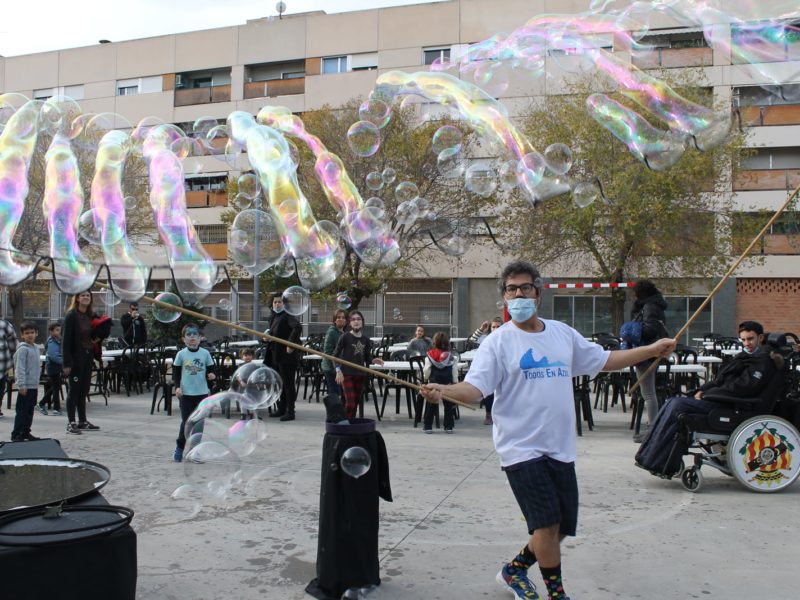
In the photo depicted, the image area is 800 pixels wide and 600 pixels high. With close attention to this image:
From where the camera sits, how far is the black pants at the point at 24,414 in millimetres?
8289

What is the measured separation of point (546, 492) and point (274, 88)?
3238 centimetres

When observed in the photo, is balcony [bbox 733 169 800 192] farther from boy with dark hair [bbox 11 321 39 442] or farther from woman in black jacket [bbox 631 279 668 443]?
boy with dark hair [bbox 11 321 39 442]

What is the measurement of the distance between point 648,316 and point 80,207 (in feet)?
19.5

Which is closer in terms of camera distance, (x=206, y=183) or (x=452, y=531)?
(x=452, y=531)

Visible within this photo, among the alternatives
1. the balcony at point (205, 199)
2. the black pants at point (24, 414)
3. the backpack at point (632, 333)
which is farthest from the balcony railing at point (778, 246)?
the black pants at point (24, 414)

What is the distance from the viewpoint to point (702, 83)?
21609 mm

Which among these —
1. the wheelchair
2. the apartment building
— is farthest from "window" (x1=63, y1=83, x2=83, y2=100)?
the wheelchair

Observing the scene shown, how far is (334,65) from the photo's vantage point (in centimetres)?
3272

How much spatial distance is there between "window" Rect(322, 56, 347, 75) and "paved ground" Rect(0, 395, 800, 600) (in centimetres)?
2721

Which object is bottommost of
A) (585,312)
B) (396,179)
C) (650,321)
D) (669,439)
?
(669,439)

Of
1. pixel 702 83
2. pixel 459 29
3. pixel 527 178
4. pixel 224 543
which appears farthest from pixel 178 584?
pixel 459 29

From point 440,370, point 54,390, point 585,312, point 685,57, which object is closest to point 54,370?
point 54,390

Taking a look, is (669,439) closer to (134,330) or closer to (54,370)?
(54,370)

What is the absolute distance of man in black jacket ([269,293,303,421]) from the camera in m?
10.3
